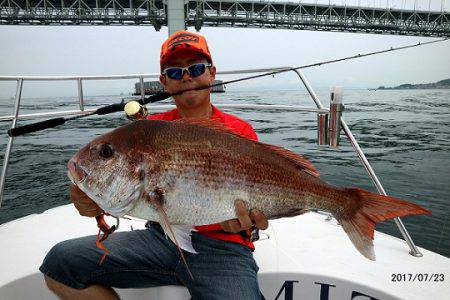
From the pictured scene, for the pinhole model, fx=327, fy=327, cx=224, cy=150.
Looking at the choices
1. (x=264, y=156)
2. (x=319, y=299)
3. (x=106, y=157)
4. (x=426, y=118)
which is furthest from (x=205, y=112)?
(x=426, y=118)

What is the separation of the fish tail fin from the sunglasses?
1.45 m

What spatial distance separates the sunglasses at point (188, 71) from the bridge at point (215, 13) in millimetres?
53102

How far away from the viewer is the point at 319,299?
2.46 m

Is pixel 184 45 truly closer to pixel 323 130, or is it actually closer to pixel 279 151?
pixel 279 151

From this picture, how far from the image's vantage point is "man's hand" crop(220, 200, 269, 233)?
6.03 feet

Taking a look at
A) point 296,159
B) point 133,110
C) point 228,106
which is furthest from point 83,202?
point 228,106

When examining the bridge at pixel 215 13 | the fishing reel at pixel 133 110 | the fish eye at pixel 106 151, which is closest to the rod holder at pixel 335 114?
the fishing reel at pixel 133 110

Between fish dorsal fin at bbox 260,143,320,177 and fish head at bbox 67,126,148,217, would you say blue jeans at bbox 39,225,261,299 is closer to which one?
fish head at bbox 67,126,148,217

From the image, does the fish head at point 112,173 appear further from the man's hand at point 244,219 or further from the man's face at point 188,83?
the man's face at point 188,83

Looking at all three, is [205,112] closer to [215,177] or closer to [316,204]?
[215,177]

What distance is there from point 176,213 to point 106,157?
492 mm

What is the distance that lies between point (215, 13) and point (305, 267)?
211ft

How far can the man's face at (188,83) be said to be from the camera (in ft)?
8.56

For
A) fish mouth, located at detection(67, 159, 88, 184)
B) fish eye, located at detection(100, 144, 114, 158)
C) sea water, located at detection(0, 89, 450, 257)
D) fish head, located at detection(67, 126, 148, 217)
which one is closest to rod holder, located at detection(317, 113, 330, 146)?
sea water, located at detection(0, 89, 450, 257)
